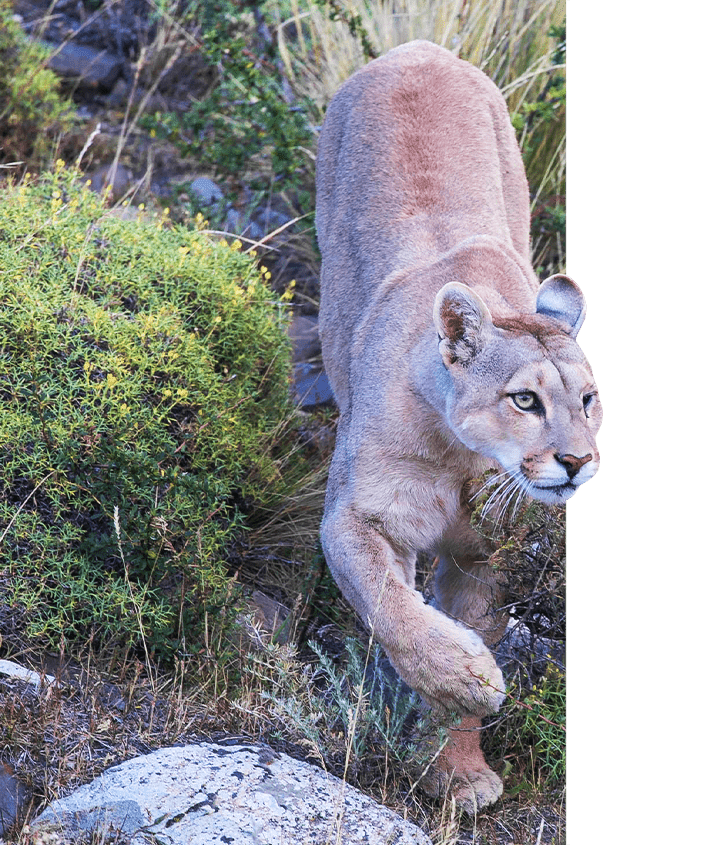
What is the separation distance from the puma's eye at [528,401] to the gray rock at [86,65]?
6529mm

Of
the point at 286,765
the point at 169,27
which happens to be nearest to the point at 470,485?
the point at 286,765

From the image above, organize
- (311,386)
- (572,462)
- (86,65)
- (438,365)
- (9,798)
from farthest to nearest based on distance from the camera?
(86,65) < (311,386) < (438,365) < (9,798) < (572,462)

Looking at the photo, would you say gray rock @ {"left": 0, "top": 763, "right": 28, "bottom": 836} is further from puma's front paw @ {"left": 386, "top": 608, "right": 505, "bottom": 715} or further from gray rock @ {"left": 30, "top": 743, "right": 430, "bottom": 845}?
puma's front paw @ {"left": 386, "top": 608, "right": 505, "bottom": 715}

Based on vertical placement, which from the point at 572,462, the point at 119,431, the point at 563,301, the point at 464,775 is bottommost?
the point at 464,775

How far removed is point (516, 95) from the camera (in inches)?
289

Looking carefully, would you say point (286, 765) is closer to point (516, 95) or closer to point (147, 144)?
point (516, 95)

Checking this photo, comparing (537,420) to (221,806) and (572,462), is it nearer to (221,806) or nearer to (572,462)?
(572,462)

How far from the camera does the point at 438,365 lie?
3.89m

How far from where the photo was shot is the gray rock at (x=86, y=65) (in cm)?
893

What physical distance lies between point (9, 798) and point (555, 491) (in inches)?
78.5

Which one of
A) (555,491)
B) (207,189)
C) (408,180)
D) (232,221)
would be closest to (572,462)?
(555,491)

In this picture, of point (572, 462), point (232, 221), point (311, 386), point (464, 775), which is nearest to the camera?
point (572, 462)

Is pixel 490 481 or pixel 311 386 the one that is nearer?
pixel 490 481

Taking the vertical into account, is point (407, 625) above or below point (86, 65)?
above
